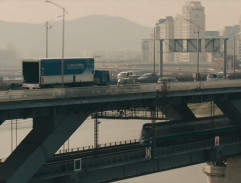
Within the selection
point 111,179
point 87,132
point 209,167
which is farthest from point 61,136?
point 87,132

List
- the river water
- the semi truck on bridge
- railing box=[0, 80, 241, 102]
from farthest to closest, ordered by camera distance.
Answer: the river water < the semi truck on bridge < railing box=[0, 80, 241, 102]

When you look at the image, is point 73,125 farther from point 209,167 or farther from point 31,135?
point 209,167

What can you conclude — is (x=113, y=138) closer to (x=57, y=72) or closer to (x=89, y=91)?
(x=57, y=72)

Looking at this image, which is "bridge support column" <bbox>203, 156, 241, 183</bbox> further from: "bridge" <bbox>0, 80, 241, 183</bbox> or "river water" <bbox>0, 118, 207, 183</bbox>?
"river water" <bbox>0, 118, 207, 183</bbox>

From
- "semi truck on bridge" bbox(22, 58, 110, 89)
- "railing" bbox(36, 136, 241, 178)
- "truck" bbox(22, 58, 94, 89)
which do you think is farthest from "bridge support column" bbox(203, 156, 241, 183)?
"truck" bbox(22, 58, 94, 89)

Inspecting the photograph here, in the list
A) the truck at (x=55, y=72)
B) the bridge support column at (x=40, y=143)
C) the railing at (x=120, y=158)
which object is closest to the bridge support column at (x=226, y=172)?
the railing at (x=120, y=158)

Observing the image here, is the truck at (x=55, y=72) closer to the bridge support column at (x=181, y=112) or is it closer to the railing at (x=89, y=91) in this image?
the railing at (x=89, y=91)
